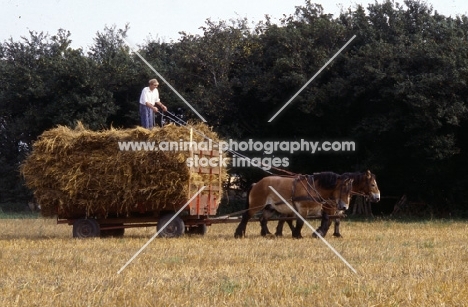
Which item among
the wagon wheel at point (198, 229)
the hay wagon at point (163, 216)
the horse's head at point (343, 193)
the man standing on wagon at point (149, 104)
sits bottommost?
the wagon wheel at point (198, 229)

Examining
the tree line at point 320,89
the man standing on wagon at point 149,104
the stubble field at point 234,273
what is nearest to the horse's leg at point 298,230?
the stubble field at point 234,273

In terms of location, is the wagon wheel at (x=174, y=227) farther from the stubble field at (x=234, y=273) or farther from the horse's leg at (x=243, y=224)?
the stubble field at (x=234, y=273)

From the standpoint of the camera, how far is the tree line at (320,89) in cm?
2752

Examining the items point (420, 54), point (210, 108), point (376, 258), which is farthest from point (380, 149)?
point (376, 258)

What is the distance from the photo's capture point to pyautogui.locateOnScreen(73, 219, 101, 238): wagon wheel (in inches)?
658

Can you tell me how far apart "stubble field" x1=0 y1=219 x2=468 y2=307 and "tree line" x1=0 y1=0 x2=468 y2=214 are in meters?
13.0

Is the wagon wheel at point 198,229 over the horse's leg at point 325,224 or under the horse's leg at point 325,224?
under

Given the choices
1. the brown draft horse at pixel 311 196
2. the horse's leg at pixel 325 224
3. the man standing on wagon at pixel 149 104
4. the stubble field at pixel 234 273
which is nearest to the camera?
the stubble field at pixel 234 273

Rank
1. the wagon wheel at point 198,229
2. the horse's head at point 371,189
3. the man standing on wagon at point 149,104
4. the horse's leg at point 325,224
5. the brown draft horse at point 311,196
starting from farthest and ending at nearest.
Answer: the wagon wheel at point 198,229, the man standing on wagon at point 149,104, the horse's head at point 371,189, the brown draft horse at point 311,196, the horse's leg at point 325,224

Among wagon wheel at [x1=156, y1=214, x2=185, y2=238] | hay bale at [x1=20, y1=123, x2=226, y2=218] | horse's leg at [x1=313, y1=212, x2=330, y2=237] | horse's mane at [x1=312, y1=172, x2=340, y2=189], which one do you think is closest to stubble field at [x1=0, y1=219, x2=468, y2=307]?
horse's leg at [x1=313, y1=212, x2=330, y2=237]

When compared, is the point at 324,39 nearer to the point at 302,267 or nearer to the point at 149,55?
the point at 149,55

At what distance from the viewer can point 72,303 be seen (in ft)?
25.0

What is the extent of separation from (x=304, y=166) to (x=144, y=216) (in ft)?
51.8

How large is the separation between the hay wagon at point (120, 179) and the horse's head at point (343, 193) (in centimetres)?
264
